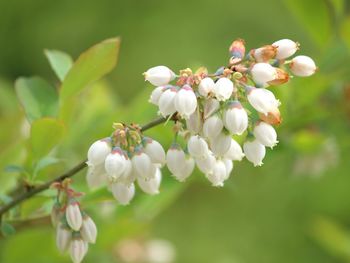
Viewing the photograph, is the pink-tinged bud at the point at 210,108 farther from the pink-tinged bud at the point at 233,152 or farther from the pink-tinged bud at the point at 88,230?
the pink-tinged bud at the point at 88,230

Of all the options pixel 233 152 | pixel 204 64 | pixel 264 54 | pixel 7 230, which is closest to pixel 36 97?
pixel 7 230

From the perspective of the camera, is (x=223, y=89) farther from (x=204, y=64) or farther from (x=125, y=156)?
(x=204, y=64)

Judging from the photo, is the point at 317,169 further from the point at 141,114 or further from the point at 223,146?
the point at 223,146

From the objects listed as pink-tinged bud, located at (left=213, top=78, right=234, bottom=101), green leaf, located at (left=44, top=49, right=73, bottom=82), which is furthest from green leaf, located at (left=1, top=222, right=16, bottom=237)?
pink-tinged bud, located at (left=213, top=78, right=234, bottom=101)

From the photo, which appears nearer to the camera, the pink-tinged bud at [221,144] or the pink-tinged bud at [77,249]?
the pink-tinged bud at [221,144]

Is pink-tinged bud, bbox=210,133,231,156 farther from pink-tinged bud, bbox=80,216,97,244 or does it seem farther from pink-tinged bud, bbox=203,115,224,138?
pink-tinged bud, bbox=80,216,97,244

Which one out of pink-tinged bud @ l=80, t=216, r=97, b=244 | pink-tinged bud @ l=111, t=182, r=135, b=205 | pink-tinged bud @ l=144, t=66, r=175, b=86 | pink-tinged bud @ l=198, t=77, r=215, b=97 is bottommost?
pink-tinged bud @ l=80, t=216, r=97, b=244

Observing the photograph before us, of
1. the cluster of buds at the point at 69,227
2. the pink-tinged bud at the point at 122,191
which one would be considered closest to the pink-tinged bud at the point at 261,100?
the pink-tinged bud at the point at 122,191
